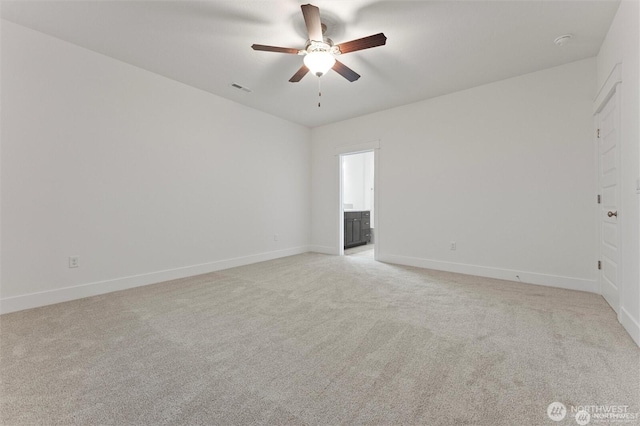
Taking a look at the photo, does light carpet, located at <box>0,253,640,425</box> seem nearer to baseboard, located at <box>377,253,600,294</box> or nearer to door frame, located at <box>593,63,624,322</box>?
baseboard, located at <box>377,253,600,294</box>

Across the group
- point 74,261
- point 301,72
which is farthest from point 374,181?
point 74,261

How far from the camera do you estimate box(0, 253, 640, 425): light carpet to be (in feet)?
4.21

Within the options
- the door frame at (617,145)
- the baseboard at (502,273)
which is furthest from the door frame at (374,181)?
the door frame at (617,145)

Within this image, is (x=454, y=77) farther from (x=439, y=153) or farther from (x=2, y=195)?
(x=2, y=195)

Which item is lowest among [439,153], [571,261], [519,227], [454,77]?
[571,261]

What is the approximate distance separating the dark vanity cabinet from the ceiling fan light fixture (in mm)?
4054

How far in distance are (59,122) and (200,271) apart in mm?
2387

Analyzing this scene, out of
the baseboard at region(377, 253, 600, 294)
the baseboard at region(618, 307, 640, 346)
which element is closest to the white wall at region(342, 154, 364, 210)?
the baseboard at region(377, 253, 600, 294)

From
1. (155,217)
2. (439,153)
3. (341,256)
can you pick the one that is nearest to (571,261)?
(439,153)

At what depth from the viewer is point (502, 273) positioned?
3629 millimetres

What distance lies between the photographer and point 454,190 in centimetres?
407

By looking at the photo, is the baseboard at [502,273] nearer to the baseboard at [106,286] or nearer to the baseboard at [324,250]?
the baseboard at [324,250]

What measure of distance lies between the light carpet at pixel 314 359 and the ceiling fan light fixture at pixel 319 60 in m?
2.33

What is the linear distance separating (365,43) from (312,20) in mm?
491
